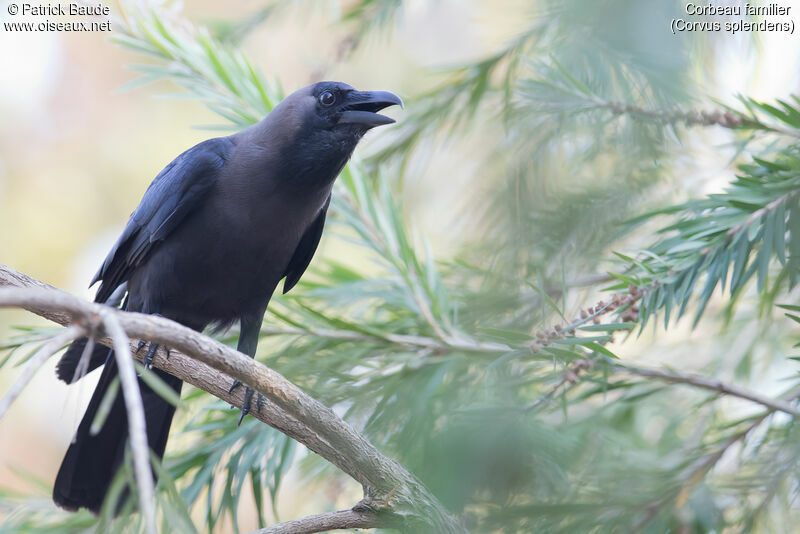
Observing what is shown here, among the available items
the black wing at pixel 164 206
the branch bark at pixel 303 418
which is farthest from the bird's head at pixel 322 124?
the branch bark at pixel 303 418

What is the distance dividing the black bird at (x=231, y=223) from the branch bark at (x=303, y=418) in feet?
2.38

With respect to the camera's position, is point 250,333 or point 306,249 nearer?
point 250,333

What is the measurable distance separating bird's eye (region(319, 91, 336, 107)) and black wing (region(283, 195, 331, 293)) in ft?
1.45

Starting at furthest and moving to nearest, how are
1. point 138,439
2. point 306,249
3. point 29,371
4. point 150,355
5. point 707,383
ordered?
point 306,249
point 150,355
point 707,383
point 29,371
point 138,439

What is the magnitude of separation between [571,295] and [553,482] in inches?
50.2

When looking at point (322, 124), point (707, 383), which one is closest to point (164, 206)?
point (322, 124)

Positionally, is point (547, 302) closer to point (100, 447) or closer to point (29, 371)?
point (29, 371)

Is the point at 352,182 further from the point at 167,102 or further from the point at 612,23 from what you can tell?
the point at 167,102

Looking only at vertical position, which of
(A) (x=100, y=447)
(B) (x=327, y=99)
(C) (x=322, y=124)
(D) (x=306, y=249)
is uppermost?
(B) (x=327, y=99)

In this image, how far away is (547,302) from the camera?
57.7 inches

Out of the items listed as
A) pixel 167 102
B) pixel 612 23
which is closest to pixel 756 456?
pixel 612 23

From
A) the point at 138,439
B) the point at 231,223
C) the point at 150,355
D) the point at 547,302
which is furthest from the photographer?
the point at 231,223

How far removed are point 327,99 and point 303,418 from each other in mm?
1659

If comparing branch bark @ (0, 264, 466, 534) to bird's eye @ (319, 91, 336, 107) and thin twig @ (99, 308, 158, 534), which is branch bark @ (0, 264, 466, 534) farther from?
bird's eye @ (319, 91, 336, 107)
